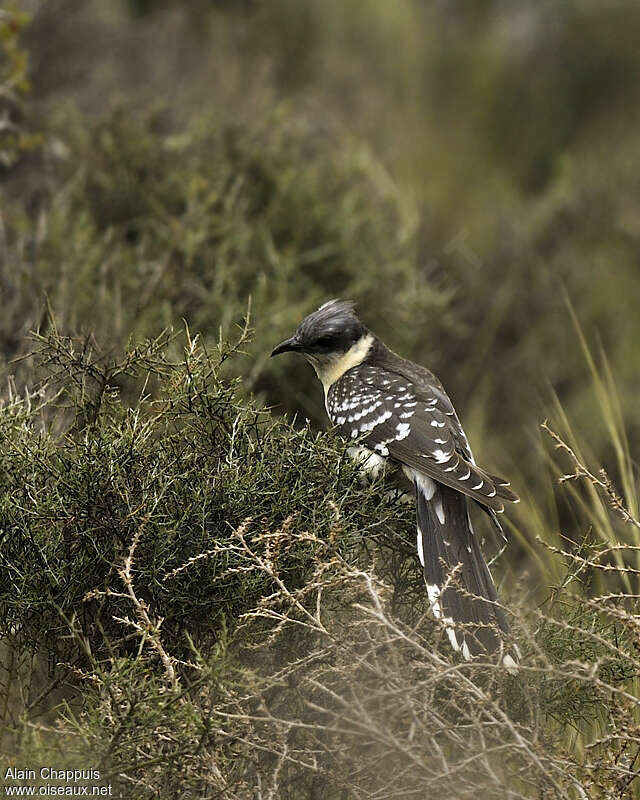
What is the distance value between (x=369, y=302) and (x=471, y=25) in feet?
29.5

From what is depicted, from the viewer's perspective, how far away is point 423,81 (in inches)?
468

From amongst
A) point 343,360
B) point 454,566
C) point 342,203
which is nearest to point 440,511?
point 454,566

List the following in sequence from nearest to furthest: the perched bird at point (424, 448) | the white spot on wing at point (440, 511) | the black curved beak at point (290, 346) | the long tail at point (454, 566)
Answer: the long tail at point (454, 566) < the perched bird at point (424, 448) < the white spot on wing at point (440, 511) < the black curved beak at point (290, 346)

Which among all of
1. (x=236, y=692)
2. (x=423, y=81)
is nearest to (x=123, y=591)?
(x=236, y=692)

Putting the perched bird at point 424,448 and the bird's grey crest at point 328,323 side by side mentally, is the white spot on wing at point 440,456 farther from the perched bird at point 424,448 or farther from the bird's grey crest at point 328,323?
the bird's grey crest at point 328,323

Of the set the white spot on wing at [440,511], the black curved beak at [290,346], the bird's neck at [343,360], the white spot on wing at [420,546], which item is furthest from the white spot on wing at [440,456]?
the black curved beak at [290,346]

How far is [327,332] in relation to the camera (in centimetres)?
386

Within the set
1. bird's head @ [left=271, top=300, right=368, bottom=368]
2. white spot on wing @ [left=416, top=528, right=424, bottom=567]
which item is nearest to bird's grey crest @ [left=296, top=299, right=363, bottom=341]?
bird's head @ [left=271, top=300, right=368, bottom=368]

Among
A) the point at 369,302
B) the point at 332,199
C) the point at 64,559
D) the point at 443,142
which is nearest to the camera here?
the point at 64,559

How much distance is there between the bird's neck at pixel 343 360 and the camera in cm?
393

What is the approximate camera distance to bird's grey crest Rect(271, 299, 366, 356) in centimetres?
386

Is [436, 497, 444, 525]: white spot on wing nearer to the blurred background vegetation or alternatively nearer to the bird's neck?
the blurred background vegetation

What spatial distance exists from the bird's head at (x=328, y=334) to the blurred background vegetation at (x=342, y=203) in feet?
1.55

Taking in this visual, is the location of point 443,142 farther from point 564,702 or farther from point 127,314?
point 564,702
